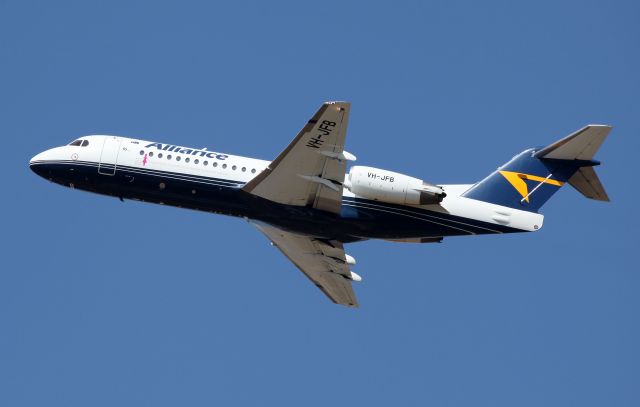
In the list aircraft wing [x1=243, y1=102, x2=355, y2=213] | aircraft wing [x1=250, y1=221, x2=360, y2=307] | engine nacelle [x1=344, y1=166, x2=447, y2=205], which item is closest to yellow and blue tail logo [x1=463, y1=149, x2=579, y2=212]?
engine nacelle [x1=344, y1=166, x2=447, y2=205]

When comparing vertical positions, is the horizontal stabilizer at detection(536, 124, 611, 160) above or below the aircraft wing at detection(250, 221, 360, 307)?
above

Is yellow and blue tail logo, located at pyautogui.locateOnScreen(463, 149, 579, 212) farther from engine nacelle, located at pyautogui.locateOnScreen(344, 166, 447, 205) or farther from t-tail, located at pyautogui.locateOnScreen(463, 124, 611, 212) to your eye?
engine nacelle, located at pyautogui.locateOnScreen(344, 166, 447, 205)

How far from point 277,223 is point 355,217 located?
10.8 feet

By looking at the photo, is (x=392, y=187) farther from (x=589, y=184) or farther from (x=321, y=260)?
(x=589, y=184)

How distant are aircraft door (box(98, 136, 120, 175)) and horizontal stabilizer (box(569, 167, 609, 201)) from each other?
1853 centimetres

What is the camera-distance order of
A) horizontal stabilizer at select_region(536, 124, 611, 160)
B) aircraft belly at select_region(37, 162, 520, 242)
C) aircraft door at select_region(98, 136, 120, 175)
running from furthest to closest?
1. aircraft door at select_region(98, 136, 120, 175)
2. aircraft belly at select_region(37, 162, 520, 242)
3. horizontal stabilizer at select_region(536, 124, 611, 160)

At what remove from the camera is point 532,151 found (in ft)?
145

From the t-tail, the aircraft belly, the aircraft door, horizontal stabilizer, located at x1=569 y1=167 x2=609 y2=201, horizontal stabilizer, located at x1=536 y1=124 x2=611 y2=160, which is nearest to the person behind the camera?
horizontal stabilizer, located at x1=536 y1=124 x2=611 y2=160

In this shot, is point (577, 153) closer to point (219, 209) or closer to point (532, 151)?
point (532, 151)

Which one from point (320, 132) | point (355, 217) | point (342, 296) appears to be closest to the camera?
point (320, 132)

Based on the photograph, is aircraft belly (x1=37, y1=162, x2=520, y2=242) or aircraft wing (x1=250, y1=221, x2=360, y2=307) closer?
aircraft belly (x1=37, y1=162, x2=520, y2=242)

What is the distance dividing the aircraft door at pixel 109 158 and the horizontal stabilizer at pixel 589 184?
1853 centimetres

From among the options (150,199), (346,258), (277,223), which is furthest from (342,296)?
(150,199)

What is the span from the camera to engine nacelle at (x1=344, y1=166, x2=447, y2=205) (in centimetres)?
4184
